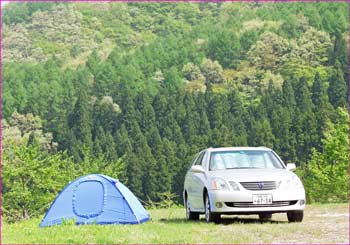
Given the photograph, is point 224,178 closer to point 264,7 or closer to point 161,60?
point 161,60

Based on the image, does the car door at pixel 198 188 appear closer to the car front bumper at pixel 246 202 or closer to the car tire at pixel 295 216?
the car front bumper at pixel 246 202

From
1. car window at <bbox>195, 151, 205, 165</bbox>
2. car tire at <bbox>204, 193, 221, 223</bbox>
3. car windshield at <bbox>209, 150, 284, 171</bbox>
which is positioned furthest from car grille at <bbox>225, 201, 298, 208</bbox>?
car window at <bbox>195, 151, 205, 165</bbox>

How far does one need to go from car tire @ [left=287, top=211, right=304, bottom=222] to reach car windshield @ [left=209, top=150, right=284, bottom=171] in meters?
1.14

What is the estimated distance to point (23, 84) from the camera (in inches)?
5871

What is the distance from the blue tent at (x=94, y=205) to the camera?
13930mm

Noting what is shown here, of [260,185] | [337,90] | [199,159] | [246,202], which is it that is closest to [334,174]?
[199,159]

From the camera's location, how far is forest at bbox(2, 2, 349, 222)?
63.7 m

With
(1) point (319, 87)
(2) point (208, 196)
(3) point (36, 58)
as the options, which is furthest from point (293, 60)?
(2) point (208, 196)

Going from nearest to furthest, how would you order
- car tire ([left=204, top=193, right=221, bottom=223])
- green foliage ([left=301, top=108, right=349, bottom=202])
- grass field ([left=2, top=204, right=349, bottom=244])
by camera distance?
grass field ([left=2, top=204, right=349, bottom=244]) → car tire ([left=204, top=193, right=221, bottom=223]) → green foliage ([left=301, top=108, right=349, bottom=202])

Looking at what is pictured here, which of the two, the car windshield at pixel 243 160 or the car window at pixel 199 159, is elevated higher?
the car windshield at pixel 243 160

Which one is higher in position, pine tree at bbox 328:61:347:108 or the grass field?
the grass field

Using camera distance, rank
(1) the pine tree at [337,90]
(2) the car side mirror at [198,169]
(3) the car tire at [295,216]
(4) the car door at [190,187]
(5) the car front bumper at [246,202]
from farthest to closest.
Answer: (1) the pine tree at [337,90]
(4) the car door at [190,187]
(2) the car side mirror at [198,169]
(3) the car tire at [295,216]
(5) the car front bumper at [246,202]

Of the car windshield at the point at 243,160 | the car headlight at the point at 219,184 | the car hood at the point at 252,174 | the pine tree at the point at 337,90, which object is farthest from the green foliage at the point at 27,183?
the pine tree at the point at 337,90

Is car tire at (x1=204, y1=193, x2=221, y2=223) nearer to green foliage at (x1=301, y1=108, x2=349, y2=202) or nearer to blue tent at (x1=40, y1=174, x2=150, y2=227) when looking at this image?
blue tent at (x1=40, y1=174, x2=150, y2=227)
